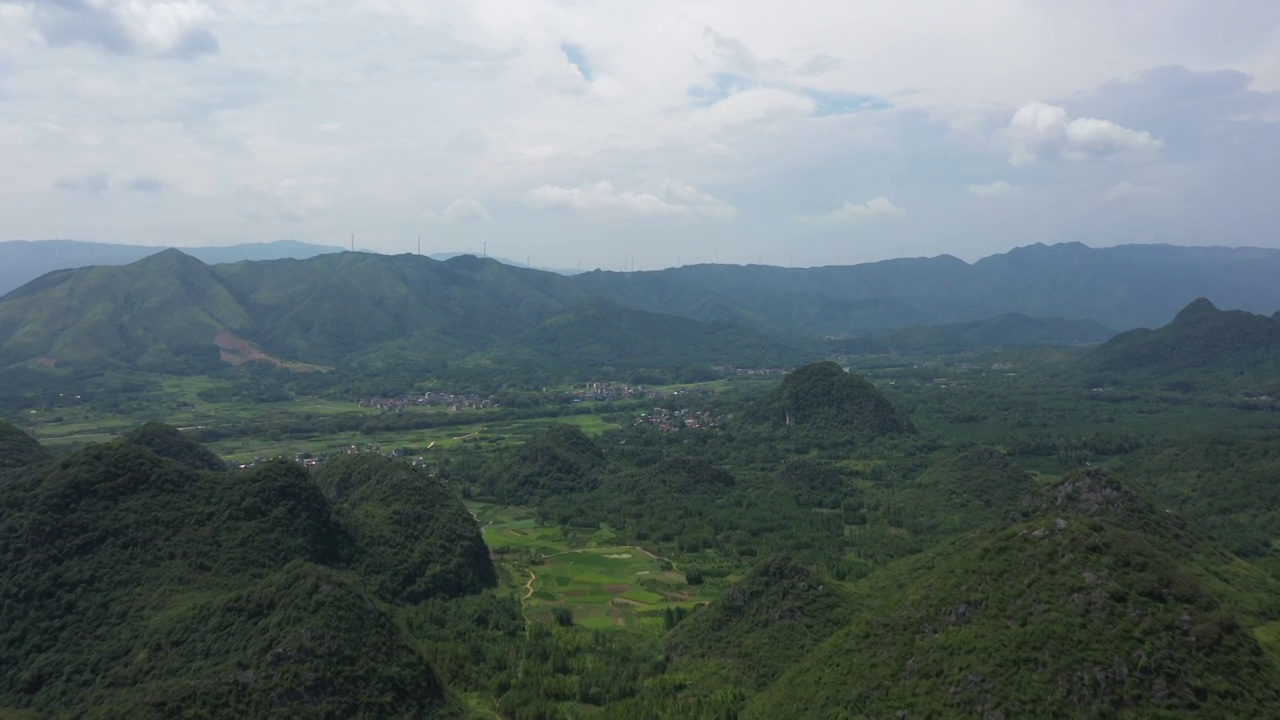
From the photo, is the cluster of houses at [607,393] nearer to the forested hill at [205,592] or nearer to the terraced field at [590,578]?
the terraced field at [590,578]

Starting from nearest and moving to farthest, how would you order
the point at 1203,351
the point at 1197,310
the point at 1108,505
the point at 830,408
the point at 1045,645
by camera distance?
the point at 1045,645 < the point at 1108,505 < the point at 830,408 < the point at 1203,351 < the point at 1197,310

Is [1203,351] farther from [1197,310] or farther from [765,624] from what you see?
[765,624]

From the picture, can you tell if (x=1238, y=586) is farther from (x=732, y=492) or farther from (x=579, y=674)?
(x=732, y=492)

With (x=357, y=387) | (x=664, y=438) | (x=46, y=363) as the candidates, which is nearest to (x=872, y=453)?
(x=664, y=438)

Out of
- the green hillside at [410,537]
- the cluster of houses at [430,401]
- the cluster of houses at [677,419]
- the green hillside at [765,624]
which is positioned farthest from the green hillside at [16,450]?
the cluster of houses at [677,419]

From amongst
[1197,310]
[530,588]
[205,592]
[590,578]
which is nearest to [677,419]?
[590,578]

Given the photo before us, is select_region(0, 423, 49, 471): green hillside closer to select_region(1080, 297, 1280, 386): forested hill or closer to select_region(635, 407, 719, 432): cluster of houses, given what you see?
select_region(635, 407, 719, 432): cluster of houses

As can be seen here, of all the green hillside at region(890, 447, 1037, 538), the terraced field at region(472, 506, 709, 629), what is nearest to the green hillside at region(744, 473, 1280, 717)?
the terraced field at region(472, 506, 709, 629)
